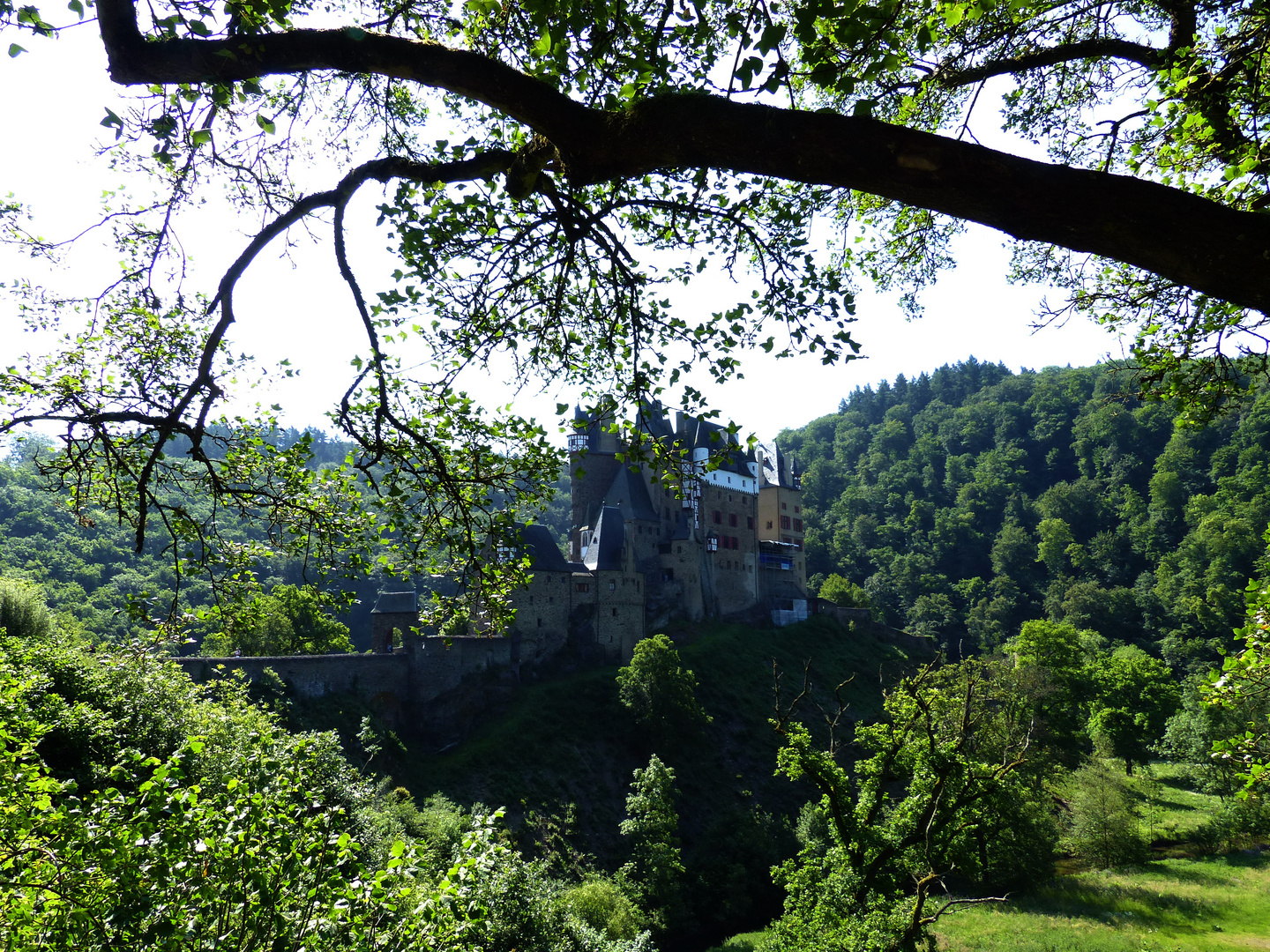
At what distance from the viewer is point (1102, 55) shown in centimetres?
615

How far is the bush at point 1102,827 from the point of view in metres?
31.7

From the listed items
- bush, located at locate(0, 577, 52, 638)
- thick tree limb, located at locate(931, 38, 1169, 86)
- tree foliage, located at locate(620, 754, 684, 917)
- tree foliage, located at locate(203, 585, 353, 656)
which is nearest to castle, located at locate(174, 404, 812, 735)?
tree foliage, located at locate(203, 585, 353, 656)

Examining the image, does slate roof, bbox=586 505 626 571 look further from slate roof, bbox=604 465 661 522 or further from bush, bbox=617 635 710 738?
bush, bbox=617 635 710 738

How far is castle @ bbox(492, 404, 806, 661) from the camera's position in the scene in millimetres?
42469

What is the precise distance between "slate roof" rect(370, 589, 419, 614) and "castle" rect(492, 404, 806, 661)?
5.71m

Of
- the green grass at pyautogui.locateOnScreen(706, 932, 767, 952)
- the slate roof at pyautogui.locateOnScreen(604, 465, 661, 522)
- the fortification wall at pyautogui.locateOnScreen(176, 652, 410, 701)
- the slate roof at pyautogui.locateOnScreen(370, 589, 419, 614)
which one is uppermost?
the slate roof at pyautogui.locateOnScreen(604, 465, 661, 522)

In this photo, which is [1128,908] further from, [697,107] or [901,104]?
[697,107]

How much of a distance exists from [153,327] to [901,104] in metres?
7.19

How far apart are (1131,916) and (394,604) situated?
111 feet

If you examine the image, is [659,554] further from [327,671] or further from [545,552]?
[327,671]

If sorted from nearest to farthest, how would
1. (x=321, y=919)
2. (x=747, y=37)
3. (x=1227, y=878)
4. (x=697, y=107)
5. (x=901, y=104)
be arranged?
(x=697, y=107) → (x=747, y=37) → (x=321, y=919) → (x=901, y=104) → (x=1227, y=878)

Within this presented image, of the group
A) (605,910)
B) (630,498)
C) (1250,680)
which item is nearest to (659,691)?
(605,910)

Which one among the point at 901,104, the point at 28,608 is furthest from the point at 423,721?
the point at 901,104

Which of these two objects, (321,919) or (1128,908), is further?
(1128,908)
